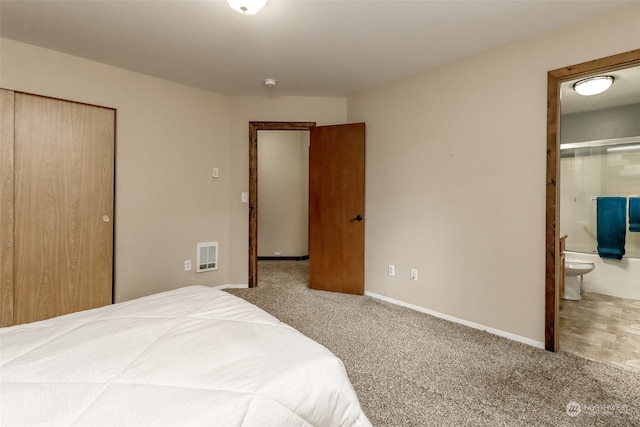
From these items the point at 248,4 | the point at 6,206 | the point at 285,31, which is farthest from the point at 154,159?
the point at 248,4

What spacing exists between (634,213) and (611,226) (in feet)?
0.88

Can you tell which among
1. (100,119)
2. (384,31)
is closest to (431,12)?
(384,31)

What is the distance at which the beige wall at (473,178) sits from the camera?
2.28 meters

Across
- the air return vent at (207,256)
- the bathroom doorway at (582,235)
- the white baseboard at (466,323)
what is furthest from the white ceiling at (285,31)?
the white baseboard at (466,323)

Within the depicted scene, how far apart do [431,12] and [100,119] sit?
9.96 ft

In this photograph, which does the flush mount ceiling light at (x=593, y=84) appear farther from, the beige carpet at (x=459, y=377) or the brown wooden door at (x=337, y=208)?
the beige carpet at (x=459, y=377)

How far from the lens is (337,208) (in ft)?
11.8

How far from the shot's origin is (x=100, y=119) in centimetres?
285

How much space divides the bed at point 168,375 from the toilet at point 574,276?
A: 3.66m

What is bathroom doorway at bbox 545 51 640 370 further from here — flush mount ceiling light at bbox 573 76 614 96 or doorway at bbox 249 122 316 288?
doorway at bbox 249 122 316 288

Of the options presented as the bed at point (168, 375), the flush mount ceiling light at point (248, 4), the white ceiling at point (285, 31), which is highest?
the white ceiling at point (285, 31)

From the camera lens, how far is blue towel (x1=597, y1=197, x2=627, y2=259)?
3721 mm
